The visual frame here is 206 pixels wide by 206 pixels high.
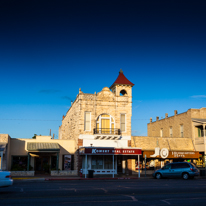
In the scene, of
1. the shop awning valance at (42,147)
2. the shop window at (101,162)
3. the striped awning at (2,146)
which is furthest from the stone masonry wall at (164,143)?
the striped awning at (2,146)

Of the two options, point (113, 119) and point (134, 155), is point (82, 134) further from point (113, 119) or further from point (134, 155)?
point (134, 155)

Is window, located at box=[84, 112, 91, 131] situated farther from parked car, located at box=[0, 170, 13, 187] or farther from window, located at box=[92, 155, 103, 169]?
parked car, located at box=[0, 170, 13, 187]

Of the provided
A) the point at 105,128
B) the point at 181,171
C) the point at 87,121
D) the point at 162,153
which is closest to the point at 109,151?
the point at 105,128

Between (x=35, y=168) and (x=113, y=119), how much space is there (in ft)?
35.6

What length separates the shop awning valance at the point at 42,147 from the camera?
30.1 meters

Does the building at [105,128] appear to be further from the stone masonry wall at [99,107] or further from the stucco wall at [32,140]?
the stucco wall at [32,140]

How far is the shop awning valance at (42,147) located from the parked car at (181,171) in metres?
12.1

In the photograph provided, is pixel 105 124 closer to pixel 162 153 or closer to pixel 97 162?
pixel 97 162

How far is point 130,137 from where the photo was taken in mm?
32875

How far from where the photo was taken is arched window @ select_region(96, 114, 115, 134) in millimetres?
32062

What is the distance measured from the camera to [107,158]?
31797 millimetres

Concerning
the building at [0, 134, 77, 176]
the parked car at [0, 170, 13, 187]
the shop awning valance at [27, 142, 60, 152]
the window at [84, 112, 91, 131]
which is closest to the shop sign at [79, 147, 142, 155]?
the window at [84, 112, 91, 131]

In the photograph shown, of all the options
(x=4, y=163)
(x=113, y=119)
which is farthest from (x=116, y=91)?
(x=4, y=163)

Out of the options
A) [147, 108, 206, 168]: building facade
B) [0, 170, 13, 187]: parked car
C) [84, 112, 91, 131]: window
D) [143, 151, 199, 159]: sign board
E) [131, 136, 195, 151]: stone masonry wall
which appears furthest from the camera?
[147, 108, 206, 168]: building facade
